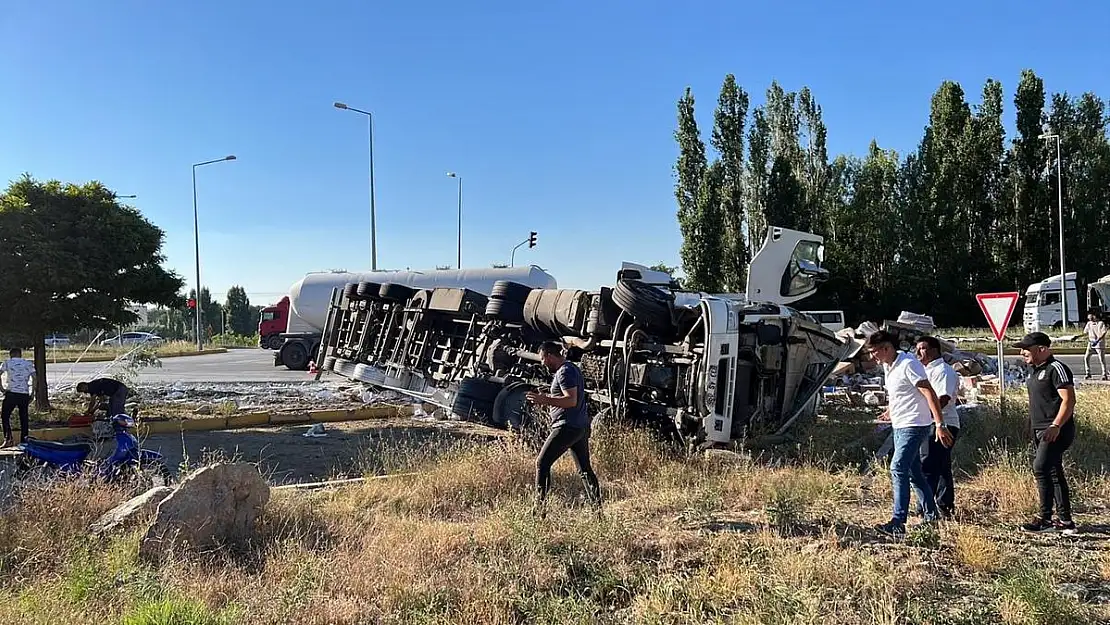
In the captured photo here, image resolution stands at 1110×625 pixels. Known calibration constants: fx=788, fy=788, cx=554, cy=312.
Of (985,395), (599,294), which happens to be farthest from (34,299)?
(985,395)

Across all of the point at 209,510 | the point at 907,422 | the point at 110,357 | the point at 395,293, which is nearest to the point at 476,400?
the point at 395,293

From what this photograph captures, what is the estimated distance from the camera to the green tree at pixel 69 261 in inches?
441

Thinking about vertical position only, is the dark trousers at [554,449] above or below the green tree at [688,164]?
below

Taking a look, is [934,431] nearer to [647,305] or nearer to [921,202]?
[647,305]

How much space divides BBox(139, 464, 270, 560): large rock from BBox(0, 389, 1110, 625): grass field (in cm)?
13

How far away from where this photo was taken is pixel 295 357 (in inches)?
912

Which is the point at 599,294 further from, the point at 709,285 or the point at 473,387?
the point at 709,285

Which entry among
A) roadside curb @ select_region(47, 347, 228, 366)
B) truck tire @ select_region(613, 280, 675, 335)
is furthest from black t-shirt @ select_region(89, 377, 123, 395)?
roadside curb @ select_region(47, 347, 228, 366)

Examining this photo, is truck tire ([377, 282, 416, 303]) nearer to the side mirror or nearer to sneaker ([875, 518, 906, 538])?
the side mirror

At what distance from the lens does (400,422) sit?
1198cm

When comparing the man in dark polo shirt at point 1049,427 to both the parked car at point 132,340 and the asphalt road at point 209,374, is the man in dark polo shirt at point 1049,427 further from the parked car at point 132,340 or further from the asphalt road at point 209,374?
the asphalt road at point 209,374

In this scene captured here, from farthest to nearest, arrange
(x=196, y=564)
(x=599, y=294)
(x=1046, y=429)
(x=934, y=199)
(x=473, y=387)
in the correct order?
(x=934, y=199), (x=473, y=387), (x=599, y=294), (x=1046, y=429), (x=196, y=564)

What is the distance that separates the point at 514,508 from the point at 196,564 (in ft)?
6.96

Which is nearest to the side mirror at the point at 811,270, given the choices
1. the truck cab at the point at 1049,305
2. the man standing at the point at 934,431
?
the man standing at the point at 934,431
